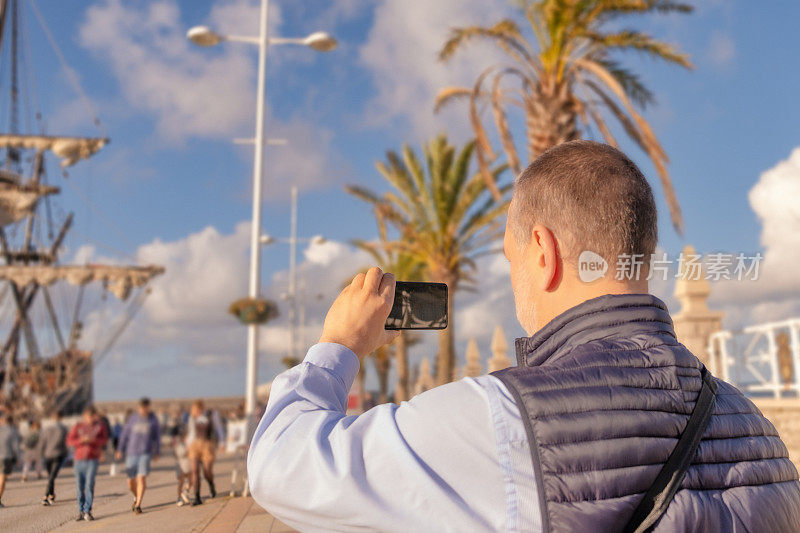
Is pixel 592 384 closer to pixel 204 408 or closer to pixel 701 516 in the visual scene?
pixel 701 516

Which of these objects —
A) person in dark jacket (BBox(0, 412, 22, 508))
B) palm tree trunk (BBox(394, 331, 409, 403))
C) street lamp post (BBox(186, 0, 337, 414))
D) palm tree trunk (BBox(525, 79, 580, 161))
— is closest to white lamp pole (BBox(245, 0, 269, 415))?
street lamp post (BBox(186, 0, 337, 414))

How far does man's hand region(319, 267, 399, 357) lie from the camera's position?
1354 mm

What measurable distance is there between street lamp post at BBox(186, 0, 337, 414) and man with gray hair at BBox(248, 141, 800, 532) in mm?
11017

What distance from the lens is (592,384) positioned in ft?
3.84

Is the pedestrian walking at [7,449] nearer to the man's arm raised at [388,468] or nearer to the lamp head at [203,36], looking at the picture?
the man's arm raised at [388,468]

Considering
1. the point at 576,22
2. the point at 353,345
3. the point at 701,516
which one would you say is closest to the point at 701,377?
the point at 701,516

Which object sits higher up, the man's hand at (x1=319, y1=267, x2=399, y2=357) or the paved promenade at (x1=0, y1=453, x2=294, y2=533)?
the man's hand at (x1=319, y1=267, x2=399, y2=357)

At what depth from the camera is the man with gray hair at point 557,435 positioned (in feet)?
3.63

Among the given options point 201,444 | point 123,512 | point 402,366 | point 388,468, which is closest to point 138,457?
point 123,512

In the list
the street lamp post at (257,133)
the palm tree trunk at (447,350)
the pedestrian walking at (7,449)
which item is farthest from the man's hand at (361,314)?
the palm tree trunk at (447,350)

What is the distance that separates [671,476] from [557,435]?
0.24 metres

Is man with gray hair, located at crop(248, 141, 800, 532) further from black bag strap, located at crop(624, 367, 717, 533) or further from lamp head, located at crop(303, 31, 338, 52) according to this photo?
lamp head, located at crop(303, 31, 338, 52)

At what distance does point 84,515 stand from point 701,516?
5.34 ft

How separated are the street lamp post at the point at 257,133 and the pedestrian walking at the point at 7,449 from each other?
8.54 meters
